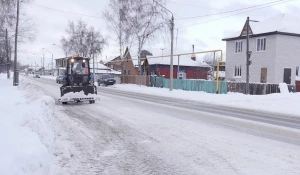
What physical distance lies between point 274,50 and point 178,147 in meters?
29.5

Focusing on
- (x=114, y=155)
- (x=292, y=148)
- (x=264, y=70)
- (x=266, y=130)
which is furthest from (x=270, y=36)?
(x=114, y=155)

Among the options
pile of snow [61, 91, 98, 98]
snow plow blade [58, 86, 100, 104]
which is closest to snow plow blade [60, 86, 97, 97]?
snow plow blade [58, 86, 100, 104]

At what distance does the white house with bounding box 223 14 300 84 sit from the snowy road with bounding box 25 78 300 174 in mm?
24766

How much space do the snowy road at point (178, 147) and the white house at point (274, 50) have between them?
24.8 m

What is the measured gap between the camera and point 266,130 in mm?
9742

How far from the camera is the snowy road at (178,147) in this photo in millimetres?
5750

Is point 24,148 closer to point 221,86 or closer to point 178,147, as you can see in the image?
point 178,147

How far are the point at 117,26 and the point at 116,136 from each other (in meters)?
38.2

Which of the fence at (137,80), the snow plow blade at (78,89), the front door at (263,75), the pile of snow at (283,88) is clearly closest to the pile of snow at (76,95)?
the snow plow blade at (78,89)

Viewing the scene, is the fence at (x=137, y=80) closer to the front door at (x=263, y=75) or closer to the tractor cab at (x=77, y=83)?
the front door at (x=263, y=75)

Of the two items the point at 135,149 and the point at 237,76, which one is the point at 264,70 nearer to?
the point at 237,76

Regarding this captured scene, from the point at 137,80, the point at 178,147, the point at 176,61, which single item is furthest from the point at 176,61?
the point at 178,147

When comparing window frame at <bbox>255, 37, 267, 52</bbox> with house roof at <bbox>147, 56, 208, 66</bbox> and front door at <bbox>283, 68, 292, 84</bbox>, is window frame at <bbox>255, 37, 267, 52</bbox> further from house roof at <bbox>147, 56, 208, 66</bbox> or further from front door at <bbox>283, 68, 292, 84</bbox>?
house roof at <bbox>147, 56, 208, 66</bbox>

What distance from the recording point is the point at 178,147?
23.8 feet
